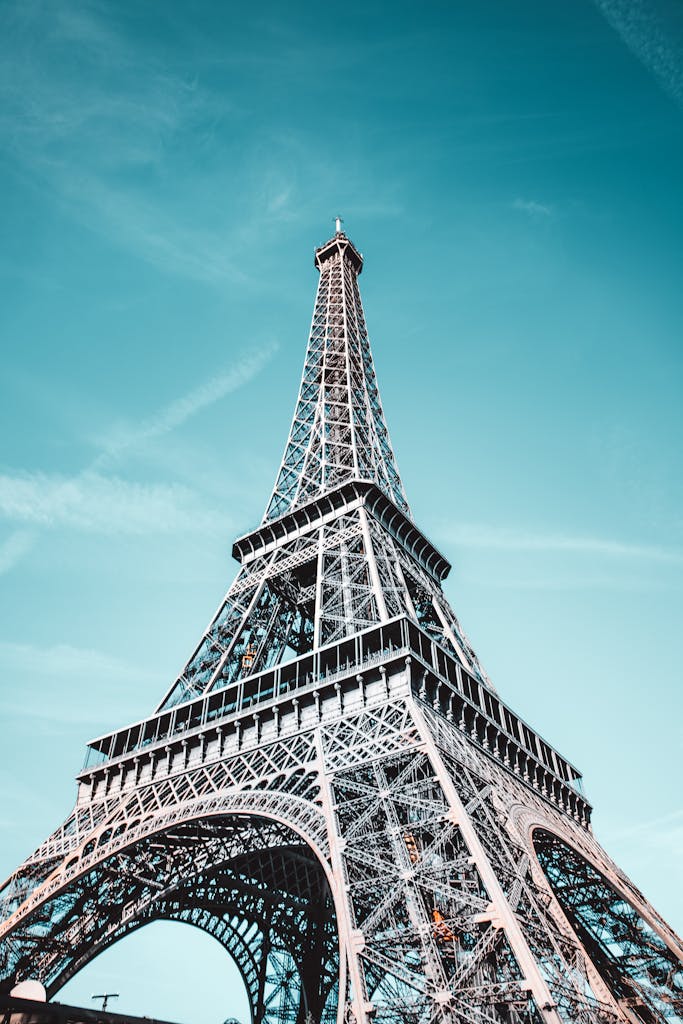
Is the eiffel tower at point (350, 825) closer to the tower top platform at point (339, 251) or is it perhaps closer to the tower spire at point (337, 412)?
the tower spire at point (337, 412)

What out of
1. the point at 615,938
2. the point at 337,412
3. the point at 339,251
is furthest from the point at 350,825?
the point at 339,251

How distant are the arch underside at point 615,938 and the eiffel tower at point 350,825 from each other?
0.34 ft

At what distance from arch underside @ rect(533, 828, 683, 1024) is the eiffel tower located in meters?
0.11

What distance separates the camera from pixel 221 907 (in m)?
33.4

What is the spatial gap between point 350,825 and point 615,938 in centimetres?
1724

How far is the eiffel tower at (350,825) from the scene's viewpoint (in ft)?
54.2

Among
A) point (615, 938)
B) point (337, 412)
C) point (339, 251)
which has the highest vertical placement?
point (339, 251)

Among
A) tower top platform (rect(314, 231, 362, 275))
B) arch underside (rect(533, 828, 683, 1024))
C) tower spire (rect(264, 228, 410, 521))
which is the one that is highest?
tower top platform (rect(314, 231, 362, 275))

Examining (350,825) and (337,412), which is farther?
(337,412)

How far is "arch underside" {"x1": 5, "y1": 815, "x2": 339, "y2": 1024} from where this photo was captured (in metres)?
25.5

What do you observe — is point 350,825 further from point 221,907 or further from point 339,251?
point 339,251

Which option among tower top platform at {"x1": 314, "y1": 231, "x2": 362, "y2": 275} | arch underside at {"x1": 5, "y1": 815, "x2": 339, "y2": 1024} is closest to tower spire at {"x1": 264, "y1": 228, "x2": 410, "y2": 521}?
tower top platform at {"x1": 314, "y1": 231, "x2": 362, "y2": 275}

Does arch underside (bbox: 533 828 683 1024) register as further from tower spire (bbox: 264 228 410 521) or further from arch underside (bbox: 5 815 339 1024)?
tower spire (bbox: 264 228 410 521)

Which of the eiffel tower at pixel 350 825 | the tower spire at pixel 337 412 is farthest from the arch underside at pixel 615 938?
the tower spire at pixel 337 412
